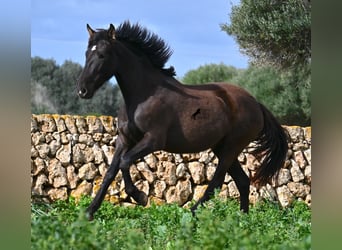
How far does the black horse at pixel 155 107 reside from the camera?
4.21m

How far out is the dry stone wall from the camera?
277 inches

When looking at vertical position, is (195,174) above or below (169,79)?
below

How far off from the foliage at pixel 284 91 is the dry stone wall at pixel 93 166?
5051 millimetres

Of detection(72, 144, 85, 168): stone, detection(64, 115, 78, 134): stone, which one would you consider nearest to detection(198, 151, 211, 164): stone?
detection(72, 144, 85, 168): stone

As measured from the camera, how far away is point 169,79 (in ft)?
15.2

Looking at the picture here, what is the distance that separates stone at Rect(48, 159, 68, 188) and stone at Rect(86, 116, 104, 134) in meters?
0.59

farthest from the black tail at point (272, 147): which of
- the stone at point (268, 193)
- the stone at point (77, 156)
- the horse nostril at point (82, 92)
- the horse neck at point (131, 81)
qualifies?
the stone at point (77, 156)

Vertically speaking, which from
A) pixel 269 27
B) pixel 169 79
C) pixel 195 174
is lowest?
pixel 195 174

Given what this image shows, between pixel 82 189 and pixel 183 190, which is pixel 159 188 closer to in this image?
pixel 183 190

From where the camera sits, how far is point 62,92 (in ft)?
65.2
